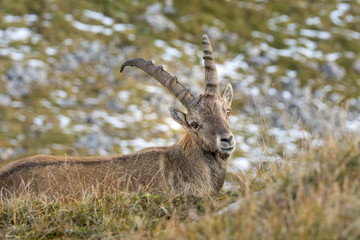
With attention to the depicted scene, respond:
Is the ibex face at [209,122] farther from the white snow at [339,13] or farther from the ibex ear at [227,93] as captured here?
the white snow at [339,13]

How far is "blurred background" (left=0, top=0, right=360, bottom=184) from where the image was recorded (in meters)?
51.4

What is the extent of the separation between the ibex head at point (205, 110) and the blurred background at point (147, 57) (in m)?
31.1

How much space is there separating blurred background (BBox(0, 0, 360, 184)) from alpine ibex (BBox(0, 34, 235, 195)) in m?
31.2

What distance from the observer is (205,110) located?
1070cm

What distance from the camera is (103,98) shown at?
58219mm

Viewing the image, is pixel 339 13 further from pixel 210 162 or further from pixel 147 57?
pixel 210 162

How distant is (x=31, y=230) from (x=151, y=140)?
148ft

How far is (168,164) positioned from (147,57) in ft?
183

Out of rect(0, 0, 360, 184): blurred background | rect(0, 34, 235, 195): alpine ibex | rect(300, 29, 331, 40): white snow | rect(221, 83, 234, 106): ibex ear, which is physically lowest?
rect(0, 0, 360, 184): blurred background

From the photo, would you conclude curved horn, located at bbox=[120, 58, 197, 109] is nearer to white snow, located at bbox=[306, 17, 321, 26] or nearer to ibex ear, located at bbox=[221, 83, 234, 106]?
ibex ear, located at bbox=[221, 83, 234, 106]

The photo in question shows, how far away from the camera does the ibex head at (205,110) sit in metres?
10.2

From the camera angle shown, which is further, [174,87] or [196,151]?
[174,87]

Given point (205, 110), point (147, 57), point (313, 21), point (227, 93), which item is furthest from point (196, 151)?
point (313, 21)

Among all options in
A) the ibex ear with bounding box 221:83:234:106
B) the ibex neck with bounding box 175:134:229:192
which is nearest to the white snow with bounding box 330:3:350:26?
the ibex ear with bounding box 221:83:234:106
